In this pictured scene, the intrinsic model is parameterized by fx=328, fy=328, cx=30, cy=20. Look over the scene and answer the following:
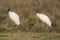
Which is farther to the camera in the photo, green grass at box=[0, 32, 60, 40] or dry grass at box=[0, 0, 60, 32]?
dry grass at box=[0, 0, 60, 32]

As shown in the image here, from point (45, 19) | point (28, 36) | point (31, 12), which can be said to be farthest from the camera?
point (31, 12)

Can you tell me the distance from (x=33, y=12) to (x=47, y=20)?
1901 mm

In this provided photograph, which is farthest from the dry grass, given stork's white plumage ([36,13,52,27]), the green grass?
the green grass

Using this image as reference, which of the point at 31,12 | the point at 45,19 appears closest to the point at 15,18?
the point at 45,19

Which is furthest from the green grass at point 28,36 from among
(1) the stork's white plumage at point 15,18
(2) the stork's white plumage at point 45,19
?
(1) the stork's white plumage at point 15,18

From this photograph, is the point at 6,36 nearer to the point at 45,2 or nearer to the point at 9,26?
the point at 9,26

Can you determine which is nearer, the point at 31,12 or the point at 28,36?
the point at 28,36

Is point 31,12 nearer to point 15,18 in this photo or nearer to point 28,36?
point 15,18

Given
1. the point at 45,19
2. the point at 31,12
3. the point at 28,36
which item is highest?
the point at 31,12

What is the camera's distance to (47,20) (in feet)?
39.4

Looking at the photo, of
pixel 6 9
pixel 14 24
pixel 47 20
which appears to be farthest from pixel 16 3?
pixel 47 20

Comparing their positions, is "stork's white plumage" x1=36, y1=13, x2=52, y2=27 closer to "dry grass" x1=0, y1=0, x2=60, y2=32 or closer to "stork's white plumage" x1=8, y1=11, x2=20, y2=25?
"dry grass" x1=0, y1=0, x2=60, y2=32

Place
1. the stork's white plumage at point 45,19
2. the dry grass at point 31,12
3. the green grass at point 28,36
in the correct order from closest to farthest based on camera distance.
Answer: the green grass at point 28,36 → the stork's white plumage at point 45,19 → the dry grass at point 31,12

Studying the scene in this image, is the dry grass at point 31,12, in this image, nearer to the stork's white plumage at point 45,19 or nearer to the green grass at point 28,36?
the stork's white plumage at point 45,19
